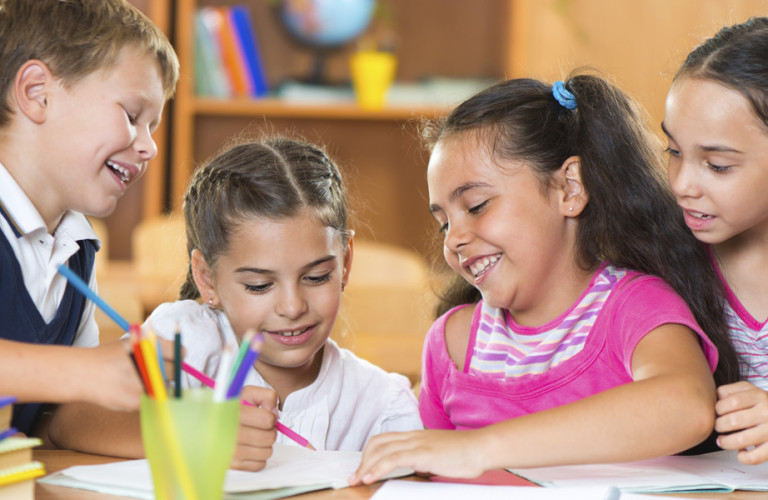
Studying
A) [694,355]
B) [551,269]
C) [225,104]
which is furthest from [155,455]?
[225,104]

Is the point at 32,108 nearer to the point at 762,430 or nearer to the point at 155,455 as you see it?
the point at 155,455

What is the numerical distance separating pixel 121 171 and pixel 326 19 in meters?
2.26

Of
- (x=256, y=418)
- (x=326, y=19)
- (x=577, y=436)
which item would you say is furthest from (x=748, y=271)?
(x=326, y=19)

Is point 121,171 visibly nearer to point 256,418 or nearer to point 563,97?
point 256,418

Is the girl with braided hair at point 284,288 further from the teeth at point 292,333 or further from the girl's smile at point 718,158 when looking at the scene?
the girl's smile at point 718,158

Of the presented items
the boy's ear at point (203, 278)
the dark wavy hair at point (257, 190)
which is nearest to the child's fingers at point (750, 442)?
the dark wavy hair at point (257, 190)

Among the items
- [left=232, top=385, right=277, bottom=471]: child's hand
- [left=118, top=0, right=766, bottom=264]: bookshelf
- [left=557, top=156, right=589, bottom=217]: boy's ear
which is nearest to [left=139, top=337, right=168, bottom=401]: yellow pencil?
[left=232, top=385, right=277, bottom=471]: child's hand

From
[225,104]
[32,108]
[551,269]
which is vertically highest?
[225,104]

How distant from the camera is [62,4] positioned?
1140mm

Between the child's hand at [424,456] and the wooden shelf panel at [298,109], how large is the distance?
95.4 inches

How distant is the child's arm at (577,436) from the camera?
2.66 feet

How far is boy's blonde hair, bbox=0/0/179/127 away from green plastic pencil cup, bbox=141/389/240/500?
631 millimetres

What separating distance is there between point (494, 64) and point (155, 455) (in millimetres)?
3010

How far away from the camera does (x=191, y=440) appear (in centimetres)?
60
